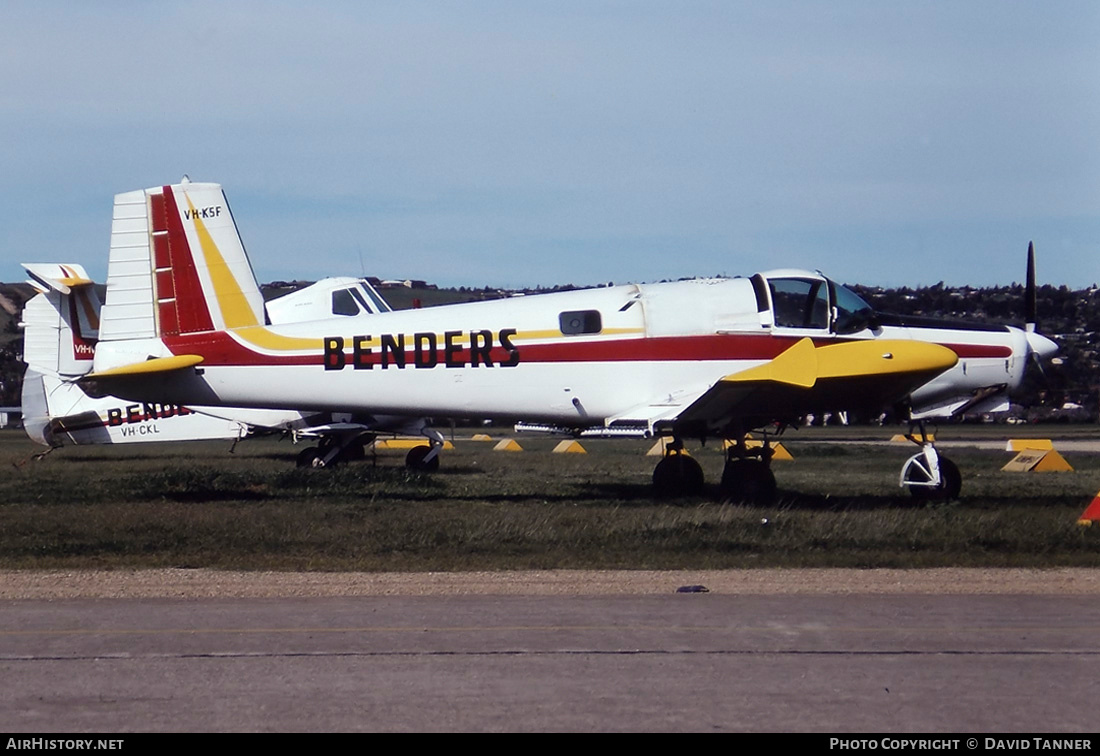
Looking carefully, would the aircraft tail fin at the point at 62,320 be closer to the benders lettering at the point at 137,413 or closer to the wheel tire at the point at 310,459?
the benders lettering at the point at 137,413

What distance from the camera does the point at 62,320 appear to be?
23.8 meters

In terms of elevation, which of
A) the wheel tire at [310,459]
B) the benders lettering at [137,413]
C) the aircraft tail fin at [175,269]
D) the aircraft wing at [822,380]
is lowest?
the wheel tire at [310,459]

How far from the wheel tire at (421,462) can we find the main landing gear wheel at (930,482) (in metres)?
11.1

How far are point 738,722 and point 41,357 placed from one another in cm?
2518

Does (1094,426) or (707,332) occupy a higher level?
(707,332)

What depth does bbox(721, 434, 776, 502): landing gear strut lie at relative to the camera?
1494 cm

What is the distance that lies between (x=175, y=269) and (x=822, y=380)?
8.90m

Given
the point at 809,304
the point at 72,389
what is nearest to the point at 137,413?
the point at 72,389

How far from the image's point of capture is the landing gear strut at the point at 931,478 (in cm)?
1421

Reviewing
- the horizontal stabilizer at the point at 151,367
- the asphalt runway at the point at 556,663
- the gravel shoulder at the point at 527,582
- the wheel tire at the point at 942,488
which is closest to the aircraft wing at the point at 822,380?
the wheel tire at the point at 942,488
